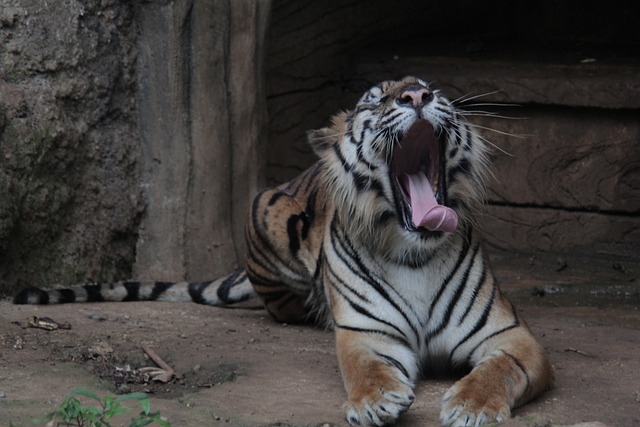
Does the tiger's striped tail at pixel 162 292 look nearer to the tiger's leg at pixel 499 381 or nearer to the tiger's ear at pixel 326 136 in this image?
the tiger's ear at pixel 326 136

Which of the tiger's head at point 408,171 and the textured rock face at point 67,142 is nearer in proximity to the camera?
the tiger's head at point 408,171

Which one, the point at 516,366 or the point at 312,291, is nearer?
the point at 516,366

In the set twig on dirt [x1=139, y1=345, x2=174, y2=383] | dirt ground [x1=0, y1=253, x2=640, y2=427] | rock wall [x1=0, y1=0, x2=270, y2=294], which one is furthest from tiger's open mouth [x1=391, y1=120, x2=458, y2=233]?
rock wall [x1=0, y1=0, x2=270, y2=294]

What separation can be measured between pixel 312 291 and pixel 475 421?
1.73 m

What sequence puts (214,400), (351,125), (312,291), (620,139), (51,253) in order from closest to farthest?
(214,400), (351,125), (312,291), (51,253), (620,139)

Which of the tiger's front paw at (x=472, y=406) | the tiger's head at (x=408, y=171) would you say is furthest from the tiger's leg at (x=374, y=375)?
the tiger's head at (x=408, y=171)

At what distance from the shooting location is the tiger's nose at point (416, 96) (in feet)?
13.1

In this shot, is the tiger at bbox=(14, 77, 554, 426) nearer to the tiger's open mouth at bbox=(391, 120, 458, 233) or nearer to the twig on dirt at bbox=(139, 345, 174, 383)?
the tiger's open mouth at bbox=(391, 120, 458, 233)

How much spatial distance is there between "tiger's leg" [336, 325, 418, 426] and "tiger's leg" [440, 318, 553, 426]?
168mm

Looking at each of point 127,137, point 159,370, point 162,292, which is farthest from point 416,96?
point 127,137

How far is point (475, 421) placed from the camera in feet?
11.3

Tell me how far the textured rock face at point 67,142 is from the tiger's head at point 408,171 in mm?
1669

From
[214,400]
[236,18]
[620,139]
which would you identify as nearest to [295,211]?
[236,18]

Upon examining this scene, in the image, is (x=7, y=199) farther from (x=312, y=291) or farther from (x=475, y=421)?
Answer: (x=475, y=421)
